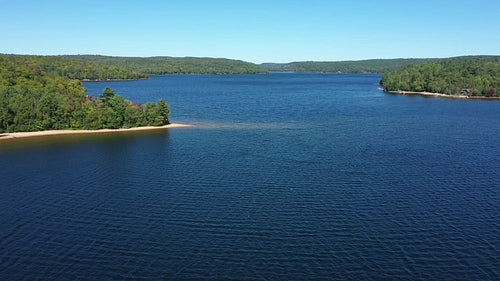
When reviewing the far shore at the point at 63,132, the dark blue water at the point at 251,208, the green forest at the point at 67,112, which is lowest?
the dark blue water at the point at 251,208

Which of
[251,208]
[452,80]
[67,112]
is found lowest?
[251,208]

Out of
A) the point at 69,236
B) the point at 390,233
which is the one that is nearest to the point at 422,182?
the point at 390,233

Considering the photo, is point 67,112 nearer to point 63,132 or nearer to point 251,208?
point 63,132

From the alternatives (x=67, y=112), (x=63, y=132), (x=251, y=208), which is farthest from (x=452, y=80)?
(x=251, y=208)

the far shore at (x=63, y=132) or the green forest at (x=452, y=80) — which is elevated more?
the green forest at (x=452, y=80)

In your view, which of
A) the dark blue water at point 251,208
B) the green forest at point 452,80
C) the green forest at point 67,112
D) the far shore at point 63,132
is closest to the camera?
the dark blue water at point 251,208

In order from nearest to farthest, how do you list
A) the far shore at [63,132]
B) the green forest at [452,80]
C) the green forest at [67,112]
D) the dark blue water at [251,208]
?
1. the dark blue water at [251,208]
2. the far shore at [63,132]
3. the green forest at [67,112]
4. the green forest at [452,80]

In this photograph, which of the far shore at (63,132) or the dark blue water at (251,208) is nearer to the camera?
the dark blue water at (251,208)

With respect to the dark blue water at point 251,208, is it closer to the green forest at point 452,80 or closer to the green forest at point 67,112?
the green forest at point 67,112

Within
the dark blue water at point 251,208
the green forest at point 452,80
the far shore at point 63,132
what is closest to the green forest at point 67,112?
the far shore at point 63,132
